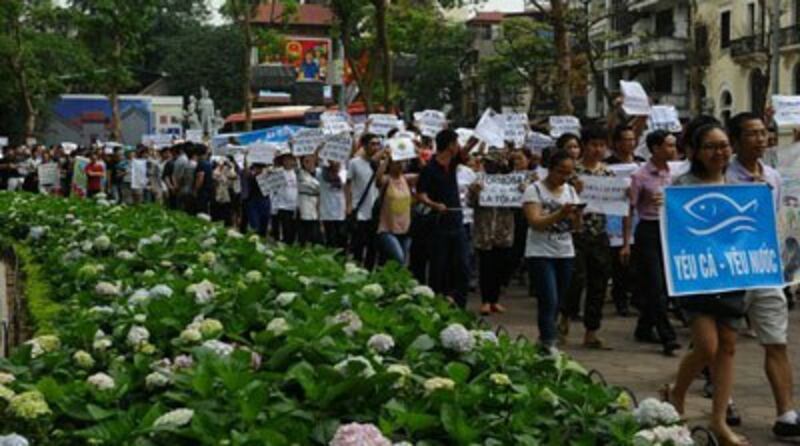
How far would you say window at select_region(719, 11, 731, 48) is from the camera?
2151 inches

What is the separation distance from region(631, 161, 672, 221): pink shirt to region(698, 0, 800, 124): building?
39.4 meters

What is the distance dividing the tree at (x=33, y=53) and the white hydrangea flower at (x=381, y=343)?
4006 cm

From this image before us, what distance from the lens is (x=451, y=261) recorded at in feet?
35.7

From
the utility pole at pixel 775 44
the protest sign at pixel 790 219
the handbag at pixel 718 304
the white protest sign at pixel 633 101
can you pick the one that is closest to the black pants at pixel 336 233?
the white protest sign at pixel 633 101

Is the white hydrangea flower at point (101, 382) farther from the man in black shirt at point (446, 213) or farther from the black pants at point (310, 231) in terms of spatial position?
the black pants at point (310, 231)

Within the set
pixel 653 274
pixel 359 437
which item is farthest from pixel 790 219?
pixel 359 437

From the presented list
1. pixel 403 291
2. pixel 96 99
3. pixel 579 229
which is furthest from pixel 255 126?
pixel 403 291

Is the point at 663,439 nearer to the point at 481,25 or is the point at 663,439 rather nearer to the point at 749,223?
the point at 749,223

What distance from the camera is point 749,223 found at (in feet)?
19.8

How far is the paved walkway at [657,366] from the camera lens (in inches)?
282

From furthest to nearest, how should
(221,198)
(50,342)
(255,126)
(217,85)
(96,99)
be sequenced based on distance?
(217,85) → (96,99) → (255,126) → (221,198) → (50,342)

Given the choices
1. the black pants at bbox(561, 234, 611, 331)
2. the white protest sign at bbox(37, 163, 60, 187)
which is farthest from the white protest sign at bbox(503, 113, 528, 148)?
the white protest sign at bbox(37, 163, 60, 187)

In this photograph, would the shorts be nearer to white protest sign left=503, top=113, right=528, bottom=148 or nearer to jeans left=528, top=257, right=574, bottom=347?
jeans left=528, top=257, right=574, bottom=347

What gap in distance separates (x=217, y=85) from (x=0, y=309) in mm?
70674
